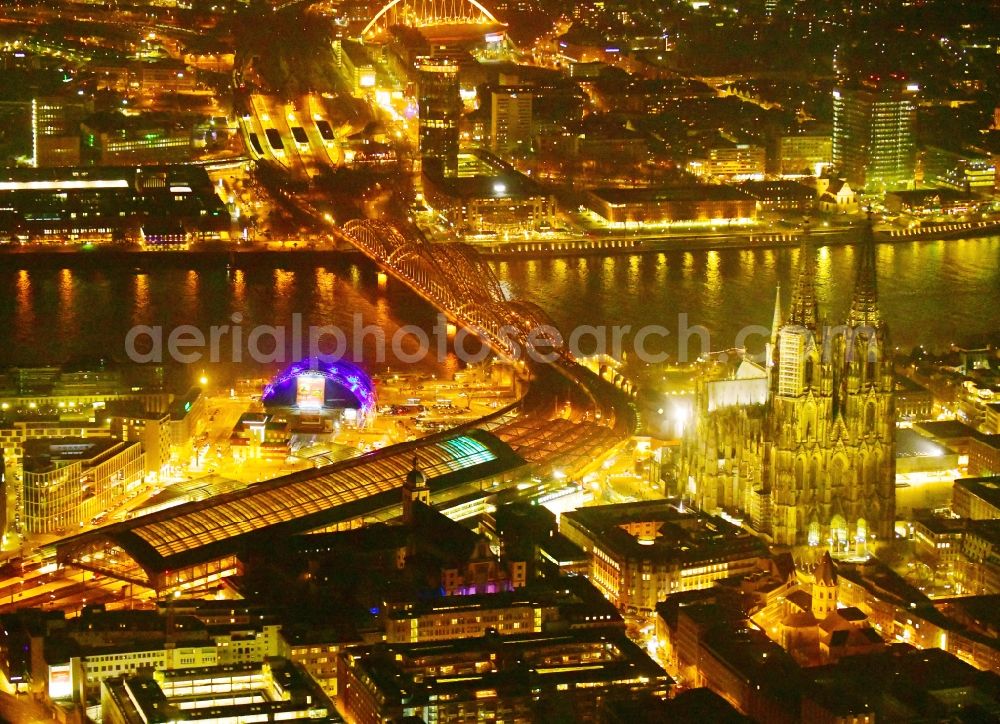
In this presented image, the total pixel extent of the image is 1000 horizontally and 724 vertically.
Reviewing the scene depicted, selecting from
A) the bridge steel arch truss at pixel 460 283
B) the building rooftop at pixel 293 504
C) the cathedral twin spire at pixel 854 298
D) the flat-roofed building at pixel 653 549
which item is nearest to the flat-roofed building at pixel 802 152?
the bridge steel arch truss at pixel 460 283

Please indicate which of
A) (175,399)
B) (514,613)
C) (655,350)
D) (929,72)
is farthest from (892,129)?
(514,613)

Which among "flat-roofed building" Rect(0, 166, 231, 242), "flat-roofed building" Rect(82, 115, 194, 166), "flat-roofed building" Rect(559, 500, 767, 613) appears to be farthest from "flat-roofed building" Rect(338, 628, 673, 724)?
"flat-roofed building" Rect(82, 115, 194, 166)

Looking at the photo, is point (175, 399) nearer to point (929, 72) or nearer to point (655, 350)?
point (655, 350)

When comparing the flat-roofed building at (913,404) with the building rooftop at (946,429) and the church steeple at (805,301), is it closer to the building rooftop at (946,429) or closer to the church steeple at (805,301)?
the building rooftop at (946,429)

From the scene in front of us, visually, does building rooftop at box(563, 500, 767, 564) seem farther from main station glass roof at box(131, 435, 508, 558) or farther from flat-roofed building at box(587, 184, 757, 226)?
flat-roofed building at box(587, 184, 757, 226)

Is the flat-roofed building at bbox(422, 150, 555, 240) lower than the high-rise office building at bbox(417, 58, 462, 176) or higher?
lower
